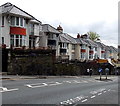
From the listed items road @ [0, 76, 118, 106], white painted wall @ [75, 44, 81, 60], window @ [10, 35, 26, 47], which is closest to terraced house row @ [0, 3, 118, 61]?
window @ [10, 35, 26, 47]

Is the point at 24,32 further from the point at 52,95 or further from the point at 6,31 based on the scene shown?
the point at 52,95

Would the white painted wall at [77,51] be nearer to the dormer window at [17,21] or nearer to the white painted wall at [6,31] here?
the dormer window at [17,21]

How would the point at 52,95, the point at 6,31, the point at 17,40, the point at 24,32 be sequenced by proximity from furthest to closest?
1. the point at 24,32
2. the point at 17,40
3. the point at 6,31
4. the point at 52,95

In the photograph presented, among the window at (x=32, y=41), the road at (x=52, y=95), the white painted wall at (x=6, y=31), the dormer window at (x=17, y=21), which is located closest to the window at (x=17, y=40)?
the white painted wall at (x=6, y=31)

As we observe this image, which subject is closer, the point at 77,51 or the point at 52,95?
the point at 52,95

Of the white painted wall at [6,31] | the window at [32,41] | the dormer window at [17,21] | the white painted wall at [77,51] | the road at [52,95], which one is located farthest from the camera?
the white painted wall at [77,51]

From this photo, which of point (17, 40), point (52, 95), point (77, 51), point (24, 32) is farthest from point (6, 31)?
point (77, 51)

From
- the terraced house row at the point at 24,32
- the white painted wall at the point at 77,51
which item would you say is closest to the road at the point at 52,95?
the terraced house row at the point at 24,32

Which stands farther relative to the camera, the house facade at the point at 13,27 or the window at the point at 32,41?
the window at the point at 32,41

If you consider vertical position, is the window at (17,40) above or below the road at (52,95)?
above

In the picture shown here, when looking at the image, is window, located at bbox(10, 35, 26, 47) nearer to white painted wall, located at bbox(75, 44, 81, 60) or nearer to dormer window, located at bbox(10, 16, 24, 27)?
dormer window, located at bbox(10, 16, 24, 27)

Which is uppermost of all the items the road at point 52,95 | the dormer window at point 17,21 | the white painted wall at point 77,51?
the dormer window at point 17,21

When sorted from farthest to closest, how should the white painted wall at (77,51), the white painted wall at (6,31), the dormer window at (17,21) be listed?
1. the white painted wall at (77,51)
2. the dormer window at (17,21)
3. the white painted wall at (6,31)

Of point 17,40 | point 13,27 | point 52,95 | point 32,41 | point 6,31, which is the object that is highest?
point 13,27
